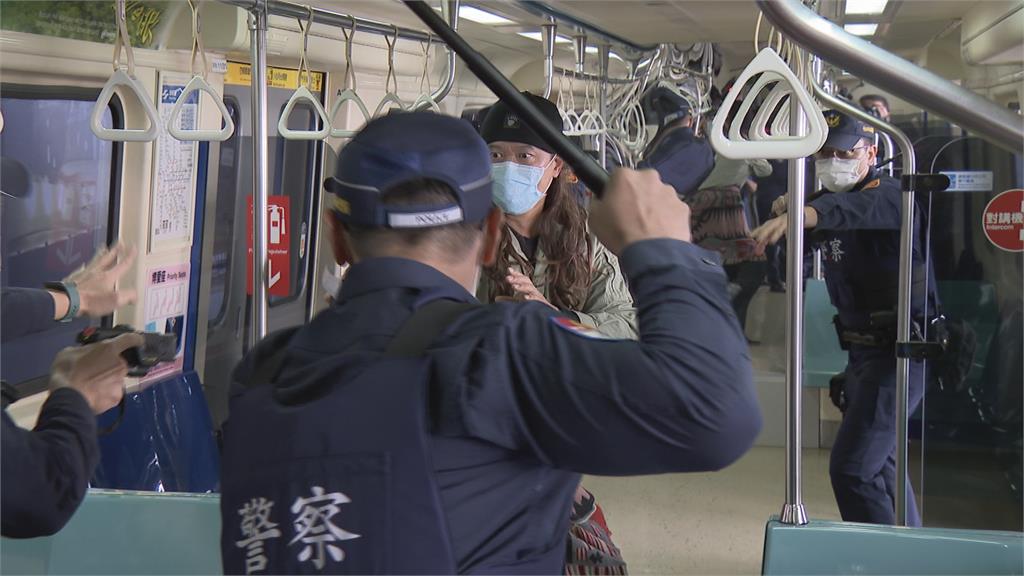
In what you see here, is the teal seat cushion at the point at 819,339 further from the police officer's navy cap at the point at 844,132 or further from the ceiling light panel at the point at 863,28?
the police officer's navy cap at the point at 844,132

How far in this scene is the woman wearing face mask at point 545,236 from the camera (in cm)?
272

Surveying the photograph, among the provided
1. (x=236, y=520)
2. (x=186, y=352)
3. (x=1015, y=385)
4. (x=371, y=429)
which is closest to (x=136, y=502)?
(x=236, y=520)

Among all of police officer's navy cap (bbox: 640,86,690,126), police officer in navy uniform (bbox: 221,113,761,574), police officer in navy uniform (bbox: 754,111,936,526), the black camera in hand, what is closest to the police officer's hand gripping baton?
police officer in navy uniform (bbox: 221,113,761,574)

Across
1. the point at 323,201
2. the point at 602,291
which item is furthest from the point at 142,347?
the point at 323,201

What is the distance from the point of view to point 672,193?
138 cm

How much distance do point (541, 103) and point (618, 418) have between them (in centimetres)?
158

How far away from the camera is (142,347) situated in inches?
72.7

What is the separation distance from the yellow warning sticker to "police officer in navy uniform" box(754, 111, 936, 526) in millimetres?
2310

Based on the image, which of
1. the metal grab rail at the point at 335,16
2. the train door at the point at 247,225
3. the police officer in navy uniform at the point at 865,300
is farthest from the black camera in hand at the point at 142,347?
the police officer in navy uniform at the point at 865,300

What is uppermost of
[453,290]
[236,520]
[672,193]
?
[672,193]

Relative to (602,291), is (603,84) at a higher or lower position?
higher

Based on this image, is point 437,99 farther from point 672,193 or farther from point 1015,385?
point 1015,385

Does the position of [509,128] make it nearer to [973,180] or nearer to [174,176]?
[174,176]

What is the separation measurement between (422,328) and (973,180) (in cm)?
429
